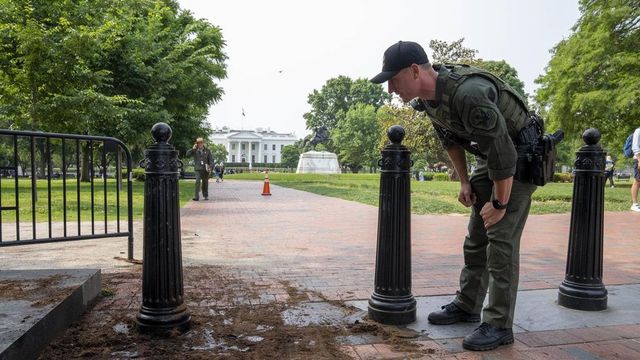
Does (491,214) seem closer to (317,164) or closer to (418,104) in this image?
→ (418,104)

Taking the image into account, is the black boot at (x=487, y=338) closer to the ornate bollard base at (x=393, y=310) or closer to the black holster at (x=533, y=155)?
the ornate bollard base at (x=393, y=310)

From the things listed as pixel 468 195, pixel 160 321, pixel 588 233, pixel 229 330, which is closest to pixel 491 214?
pixel 468 195

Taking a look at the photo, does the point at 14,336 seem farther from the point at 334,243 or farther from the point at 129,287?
the point at 334,243

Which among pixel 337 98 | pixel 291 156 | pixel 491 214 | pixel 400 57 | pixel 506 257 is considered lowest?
pixel 506 257

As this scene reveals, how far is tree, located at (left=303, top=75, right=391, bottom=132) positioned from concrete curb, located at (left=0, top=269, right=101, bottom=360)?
77.2 metres

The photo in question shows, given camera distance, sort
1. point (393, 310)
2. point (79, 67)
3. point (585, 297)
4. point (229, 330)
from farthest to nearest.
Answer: point (79, 67)
point (585, 297)
point (393, 310)
point (229, 330)

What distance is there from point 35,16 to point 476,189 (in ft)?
51.0

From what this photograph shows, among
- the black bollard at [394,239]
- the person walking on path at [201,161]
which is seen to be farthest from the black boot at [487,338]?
the person walking on path at [201,161]

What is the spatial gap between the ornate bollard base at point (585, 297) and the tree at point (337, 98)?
77.1 meters

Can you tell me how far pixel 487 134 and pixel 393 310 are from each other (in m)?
1.30

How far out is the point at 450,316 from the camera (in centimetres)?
313

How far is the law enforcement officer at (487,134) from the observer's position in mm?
2457

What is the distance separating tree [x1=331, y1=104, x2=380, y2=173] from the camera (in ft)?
221

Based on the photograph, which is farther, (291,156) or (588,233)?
(291,156)
